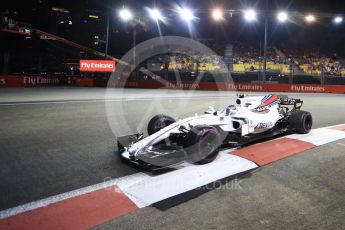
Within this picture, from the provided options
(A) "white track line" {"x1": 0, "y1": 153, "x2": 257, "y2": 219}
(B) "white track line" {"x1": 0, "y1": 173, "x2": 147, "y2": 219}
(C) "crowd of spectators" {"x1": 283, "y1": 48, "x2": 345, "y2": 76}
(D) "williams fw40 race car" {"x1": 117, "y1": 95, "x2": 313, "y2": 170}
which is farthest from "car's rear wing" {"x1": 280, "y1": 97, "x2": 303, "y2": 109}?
(C) "crowd of spectators" {"x1": 283, "y1": 48, "x2": 345, "y2": 76}

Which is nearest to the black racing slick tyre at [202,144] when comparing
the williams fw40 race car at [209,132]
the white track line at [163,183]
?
the williams fw40 race car at [209,132]

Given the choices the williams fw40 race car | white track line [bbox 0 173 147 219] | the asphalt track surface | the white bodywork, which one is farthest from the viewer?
the white bodywork

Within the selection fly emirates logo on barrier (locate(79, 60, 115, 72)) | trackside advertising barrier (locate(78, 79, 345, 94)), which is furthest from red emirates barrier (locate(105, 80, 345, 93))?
fly emirates logo on barrier (locate(79, 60, 115, 72))

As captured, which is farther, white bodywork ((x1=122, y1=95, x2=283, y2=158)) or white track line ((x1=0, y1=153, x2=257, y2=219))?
white bodywork ((x1=122, y1=95, x2=283, y2=158))

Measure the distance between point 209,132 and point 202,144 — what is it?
208 millimetres

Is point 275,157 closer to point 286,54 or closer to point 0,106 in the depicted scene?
point 0,106

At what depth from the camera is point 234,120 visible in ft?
18.5

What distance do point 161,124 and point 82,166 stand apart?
163 centimetres

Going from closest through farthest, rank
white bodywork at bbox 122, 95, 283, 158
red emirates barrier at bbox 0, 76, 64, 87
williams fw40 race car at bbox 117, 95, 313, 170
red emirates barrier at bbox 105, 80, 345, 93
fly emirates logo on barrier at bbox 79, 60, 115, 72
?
williams fw40 race car at bbox 117, 95, 313, 170 → white bodywork at bbox 122, 95, 283, 158 → red emirates barrier at bbox 105, 80, 345, 93 → red emirates barrier at bbox 0, 76, 64, 87 → fly emirates logo on barrier at bbox 79, 60, 115, 72

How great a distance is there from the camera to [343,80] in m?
22.8

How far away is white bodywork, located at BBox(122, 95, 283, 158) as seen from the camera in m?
4.82

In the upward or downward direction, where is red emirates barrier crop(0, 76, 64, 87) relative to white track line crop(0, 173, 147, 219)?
upward

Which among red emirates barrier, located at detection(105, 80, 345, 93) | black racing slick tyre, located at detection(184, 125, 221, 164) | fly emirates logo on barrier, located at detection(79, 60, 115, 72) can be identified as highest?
fly emirates logo on barrier, located at detection(79, 60, 115, 72)

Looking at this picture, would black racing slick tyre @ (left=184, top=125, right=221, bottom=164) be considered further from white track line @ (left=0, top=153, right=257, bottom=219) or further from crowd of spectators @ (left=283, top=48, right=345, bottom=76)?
crowd of spectators @ (left=283, top=48, right=345, bottom=76)
